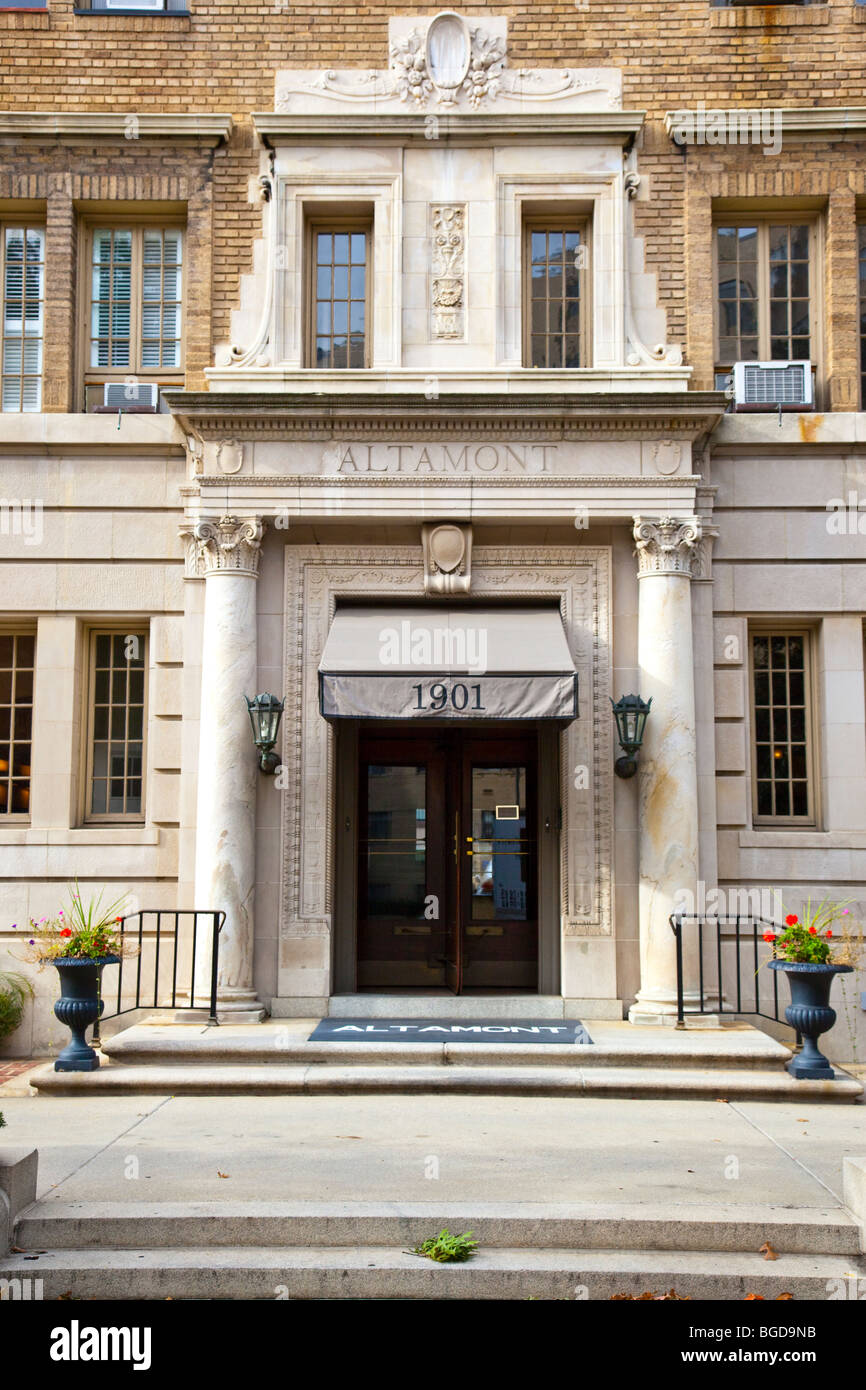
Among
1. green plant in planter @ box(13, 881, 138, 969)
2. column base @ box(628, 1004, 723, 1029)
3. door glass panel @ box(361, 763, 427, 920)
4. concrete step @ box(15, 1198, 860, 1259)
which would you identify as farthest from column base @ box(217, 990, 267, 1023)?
concrete step @ box(15, 1198, 860, 1259)

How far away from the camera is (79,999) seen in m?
11.3

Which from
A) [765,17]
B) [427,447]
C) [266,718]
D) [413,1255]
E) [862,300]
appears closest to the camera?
[413,1255]

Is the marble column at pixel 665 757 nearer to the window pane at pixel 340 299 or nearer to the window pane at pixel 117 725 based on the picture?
the window pane at pixel 340 299

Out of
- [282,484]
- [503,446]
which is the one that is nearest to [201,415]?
[282,484]

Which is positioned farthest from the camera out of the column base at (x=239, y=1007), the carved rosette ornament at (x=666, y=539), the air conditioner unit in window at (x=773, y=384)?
the air conditioner unit in window at (x=773, y=384)

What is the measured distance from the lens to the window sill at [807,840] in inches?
521

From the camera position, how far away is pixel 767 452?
13609 mm

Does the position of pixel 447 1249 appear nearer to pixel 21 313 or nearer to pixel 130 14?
pixel 21 313

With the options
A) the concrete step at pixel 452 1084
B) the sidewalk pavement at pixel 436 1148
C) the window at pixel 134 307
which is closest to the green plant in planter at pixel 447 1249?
the sidewalk pavement at pixel 436 1148

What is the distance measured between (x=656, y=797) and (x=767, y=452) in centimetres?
399

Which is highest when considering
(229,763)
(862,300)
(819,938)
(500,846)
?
(862,300)

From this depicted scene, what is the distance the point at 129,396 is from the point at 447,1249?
398 inches

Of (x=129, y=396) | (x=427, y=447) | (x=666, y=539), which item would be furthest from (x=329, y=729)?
(x=129, y=396)

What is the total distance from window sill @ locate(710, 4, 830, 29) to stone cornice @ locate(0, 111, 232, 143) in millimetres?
5576
